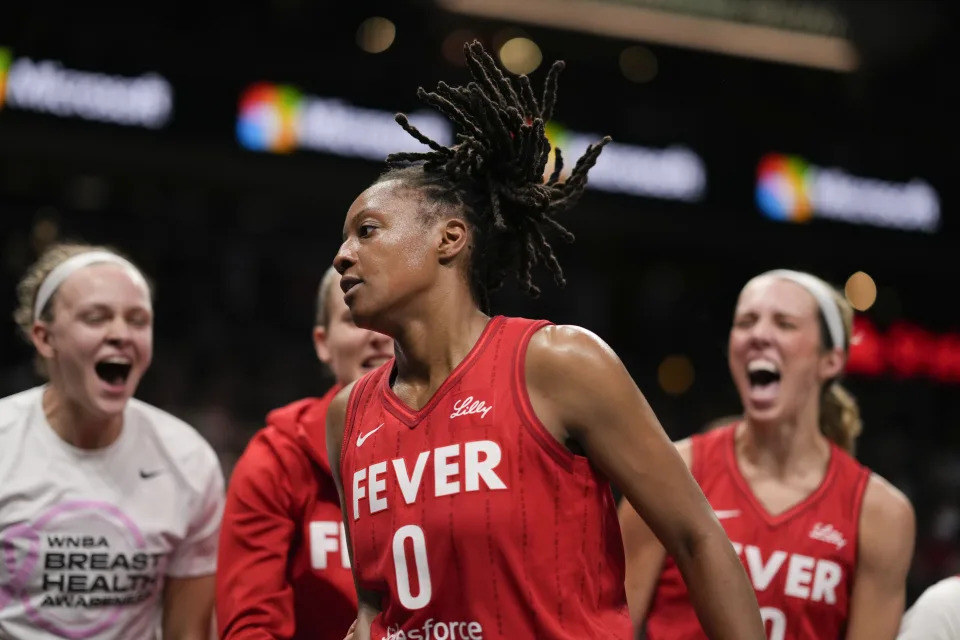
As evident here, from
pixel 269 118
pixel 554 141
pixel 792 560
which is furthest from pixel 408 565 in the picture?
pixel 554 141

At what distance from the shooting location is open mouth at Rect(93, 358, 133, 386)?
11.0ft

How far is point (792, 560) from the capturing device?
3264 mm

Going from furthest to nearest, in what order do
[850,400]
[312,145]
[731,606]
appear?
[312,145] < [850,400] < [731,606]

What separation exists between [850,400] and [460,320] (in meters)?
1.96

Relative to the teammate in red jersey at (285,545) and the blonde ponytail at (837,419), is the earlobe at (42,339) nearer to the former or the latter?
Result: the teammate in red jersey at (285,545)

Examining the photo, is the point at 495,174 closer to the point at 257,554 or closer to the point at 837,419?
the point at 257,554

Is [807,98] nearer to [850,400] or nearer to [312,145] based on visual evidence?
[312,145]

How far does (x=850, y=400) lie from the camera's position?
3943mm

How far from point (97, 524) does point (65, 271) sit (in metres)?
0.74

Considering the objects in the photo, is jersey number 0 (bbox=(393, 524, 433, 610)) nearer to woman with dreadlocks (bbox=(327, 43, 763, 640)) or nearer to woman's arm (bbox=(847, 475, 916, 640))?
woman with dreadlocks (bbox=(327, 43, 763, 640))

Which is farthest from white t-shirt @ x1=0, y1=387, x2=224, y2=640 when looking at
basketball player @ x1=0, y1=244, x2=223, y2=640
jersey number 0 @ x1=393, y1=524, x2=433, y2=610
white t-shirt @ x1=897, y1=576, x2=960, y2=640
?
white t-shirt @ x1=897, y1=576, x2=960, y2=640

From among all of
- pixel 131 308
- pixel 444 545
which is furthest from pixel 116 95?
pixel 444 545

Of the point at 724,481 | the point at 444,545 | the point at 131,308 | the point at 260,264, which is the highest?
the point at 260,264

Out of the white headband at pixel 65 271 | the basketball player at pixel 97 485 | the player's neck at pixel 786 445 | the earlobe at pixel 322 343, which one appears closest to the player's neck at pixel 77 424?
the basketball player at pixel 97 485
